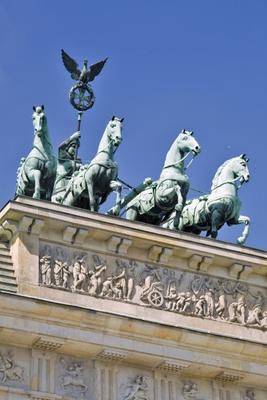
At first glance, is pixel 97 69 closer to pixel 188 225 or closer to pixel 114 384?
pixel 188 225

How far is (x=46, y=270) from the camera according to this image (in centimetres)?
2847

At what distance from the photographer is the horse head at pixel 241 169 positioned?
3152 cm

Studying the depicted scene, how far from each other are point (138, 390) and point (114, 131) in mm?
5120

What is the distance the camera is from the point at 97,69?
107 feet

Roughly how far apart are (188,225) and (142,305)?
270cm

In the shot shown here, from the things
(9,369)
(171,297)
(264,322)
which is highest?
(171,297)

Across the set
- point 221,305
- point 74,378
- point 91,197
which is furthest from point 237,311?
point 74,378

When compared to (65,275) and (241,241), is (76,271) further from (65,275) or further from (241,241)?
(241,241)

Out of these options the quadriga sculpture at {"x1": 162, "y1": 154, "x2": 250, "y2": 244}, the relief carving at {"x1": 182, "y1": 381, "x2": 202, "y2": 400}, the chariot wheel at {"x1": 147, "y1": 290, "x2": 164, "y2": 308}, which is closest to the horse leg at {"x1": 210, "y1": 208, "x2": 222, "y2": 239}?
the quadriga sculpture at {"x1": 162, "y1": 154, "x2": 250, "y2": 244}

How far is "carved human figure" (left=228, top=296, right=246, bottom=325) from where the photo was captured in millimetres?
A: 30125

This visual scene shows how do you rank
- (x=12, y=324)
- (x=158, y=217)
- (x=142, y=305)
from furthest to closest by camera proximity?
(x=158, y=217) → (x=142, y=305) → (x=12, y=324)

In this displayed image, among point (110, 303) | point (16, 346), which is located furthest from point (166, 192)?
point (16, 346)

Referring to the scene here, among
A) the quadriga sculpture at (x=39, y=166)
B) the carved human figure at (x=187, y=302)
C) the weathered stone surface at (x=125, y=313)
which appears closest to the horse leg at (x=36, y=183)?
the quadriga sculpture at (x=39, y=166)

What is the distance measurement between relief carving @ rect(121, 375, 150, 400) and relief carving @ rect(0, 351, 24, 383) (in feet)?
6.56
